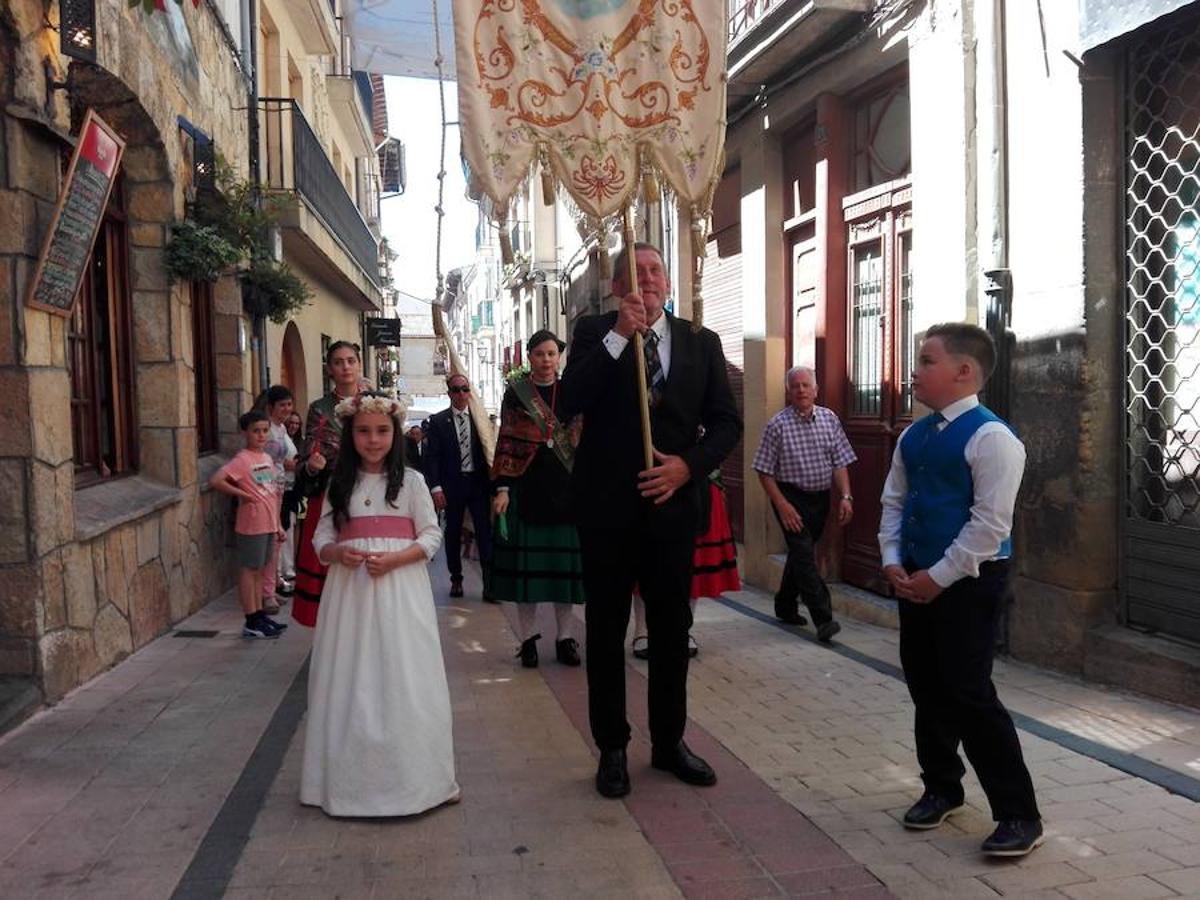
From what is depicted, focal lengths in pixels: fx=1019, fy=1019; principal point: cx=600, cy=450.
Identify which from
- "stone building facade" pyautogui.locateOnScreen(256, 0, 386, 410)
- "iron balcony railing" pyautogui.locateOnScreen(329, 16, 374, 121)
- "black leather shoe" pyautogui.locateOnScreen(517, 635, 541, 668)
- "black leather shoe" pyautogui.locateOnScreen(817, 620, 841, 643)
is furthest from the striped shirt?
"iron balcony railing" pyautogui.locateOnScreen(329, 16, 374, 121)

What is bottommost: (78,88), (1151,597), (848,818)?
(848,818)

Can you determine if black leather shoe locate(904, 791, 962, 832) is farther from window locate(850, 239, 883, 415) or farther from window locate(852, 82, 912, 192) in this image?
window locate(852, 82, 912, 192)

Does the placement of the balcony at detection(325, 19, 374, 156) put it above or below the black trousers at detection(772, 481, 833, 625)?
above

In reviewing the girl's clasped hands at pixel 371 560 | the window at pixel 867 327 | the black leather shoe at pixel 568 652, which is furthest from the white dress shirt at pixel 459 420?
the girl's clasped hands at pixel 371 560

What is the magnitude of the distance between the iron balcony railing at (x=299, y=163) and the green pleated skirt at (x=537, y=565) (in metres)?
6.68

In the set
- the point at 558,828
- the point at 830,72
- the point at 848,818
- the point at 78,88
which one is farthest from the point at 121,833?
the point at 830,72

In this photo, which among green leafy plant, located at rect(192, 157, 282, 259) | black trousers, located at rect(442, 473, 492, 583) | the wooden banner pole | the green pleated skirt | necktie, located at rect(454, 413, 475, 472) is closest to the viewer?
the wooden banner pole

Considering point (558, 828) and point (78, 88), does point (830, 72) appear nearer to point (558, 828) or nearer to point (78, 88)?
point (78, 88)

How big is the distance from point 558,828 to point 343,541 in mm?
1283

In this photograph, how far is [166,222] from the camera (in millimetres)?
7145

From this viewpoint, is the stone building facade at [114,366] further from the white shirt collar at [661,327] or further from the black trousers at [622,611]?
the white shirt collar at [661,327]

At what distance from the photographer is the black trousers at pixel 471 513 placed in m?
8.30

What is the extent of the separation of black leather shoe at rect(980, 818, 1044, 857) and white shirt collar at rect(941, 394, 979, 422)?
1.24 meters

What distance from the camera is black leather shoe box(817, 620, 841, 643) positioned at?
6.27 m
